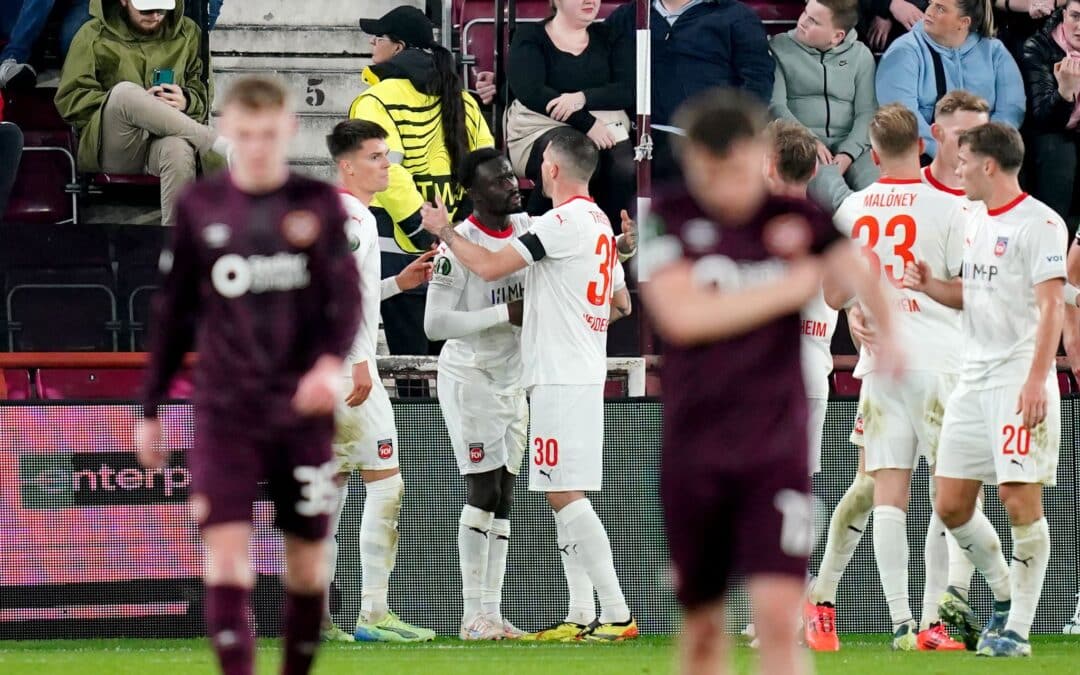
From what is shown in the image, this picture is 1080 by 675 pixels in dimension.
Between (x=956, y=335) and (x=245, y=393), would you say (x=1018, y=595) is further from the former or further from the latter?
(x=245, y=393)

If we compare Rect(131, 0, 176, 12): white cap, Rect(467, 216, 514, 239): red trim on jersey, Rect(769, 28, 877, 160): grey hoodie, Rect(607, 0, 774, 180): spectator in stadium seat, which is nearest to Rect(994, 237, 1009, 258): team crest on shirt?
Rect(467, 216, 514, 239): red trim on jersey

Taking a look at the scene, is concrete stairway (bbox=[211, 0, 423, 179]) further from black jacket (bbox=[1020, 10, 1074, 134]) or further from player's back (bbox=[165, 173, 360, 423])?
player's back (bbox=[165, 173, 360, 423])

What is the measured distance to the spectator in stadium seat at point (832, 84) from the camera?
11.4 m

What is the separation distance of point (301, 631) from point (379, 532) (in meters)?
3.10

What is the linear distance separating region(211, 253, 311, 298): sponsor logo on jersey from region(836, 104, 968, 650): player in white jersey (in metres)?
3.50

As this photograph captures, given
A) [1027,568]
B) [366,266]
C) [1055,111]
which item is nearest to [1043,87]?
[1055,111]

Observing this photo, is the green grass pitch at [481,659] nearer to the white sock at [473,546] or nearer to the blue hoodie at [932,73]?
the white sock at [473,546]

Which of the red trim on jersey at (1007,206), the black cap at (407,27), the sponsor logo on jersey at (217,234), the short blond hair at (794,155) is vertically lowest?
the sponsor logo on jersey at (217,234)

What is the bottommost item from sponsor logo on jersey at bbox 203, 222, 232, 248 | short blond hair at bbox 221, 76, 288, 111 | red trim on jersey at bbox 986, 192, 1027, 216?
sponsor logo on jersey at bbox 203, 222, 232, 248

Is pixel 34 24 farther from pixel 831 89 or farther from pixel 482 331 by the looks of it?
pixel 831 89

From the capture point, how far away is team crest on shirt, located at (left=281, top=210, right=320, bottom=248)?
18.4ft

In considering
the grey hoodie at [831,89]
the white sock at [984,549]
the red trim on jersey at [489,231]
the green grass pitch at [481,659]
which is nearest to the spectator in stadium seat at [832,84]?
the grey hoodie at [831,89]

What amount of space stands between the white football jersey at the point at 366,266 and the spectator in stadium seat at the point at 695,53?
3348 mm

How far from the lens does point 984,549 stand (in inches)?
319
